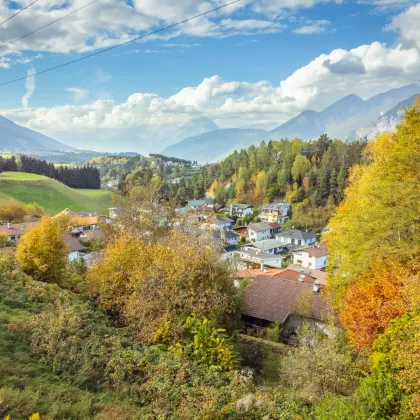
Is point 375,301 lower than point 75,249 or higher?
higher

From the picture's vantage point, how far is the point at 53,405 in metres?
7.36

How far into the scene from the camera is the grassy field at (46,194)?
73.8 m

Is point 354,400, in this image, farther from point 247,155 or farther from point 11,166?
point 11,166

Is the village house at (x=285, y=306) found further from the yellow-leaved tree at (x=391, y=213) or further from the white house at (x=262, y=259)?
the white house at (x=262, y=259)

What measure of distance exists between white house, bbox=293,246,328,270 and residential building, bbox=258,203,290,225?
22.1m

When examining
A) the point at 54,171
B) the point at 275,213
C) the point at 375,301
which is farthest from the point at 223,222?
the point at 54,171

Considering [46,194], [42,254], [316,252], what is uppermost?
[42,254]

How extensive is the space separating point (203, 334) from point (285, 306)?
10.5m

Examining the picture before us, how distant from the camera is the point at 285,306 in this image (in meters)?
21.0

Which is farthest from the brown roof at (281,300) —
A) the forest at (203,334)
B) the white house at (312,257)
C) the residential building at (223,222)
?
the residential building at (223,222)

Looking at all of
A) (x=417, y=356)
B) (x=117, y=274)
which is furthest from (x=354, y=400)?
(x=117, y=274)

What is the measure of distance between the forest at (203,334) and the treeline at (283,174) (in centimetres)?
4890

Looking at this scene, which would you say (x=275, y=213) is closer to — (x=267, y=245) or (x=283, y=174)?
(x=283, y=174)

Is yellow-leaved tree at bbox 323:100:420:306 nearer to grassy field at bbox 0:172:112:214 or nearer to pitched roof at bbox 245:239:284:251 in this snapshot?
pitched roof at bbox 245:239:284:251
